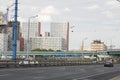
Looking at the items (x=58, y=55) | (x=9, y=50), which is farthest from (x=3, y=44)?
(x=58, y=55)

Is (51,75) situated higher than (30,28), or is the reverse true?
(30,28)

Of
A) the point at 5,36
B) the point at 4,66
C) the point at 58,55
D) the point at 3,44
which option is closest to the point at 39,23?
the point at 5,36

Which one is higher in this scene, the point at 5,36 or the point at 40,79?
the point at 5,36

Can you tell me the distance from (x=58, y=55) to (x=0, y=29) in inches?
2142

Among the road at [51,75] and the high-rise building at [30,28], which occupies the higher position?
the high-rise building at [30,28]

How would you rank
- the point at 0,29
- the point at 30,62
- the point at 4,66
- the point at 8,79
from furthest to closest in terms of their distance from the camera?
the point at 0,29, the point at 30,62, the point at 4,66, the point at 8,79

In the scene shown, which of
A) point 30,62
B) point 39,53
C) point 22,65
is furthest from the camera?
point 39,53

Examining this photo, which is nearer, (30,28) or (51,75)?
(51,75)

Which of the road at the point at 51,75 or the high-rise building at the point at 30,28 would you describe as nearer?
the road at the point at 51,75

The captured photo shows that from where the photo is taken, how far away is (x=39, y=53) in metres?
195

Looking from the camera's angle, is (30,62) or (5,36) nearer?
(30,62)

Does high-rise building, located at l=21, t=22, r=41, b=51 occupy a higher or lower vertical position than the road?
higher

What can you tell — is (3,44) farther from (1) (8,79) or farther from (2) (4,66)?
(1) (8,79)

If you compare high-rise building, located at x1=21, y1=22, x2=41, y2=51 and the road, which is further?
high-rise building, located at x1=21, y1=22, x2=41, y2=51
